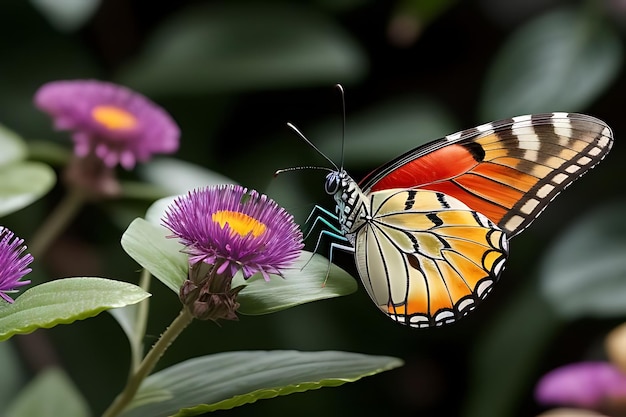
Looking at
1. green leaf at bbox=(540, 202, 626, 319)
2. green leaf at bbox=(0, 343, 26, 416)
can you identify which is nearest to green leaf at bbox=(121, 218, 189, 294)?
green leaf at bbox=(0, 343, 26, 416)

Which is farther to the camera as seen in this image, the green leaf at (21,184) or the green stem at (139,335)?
the green leaf at (21,184)

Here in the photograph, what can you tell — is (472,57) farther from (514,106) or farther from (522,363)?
(522,363)

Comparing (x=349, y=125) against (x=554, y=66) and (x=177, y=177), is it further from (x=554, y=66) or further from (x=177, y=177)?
(x=177, y=177)

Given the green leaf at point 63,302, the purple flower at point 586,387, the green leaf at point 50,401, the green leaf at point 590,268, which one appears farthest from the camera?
the green leaf at point 590,268

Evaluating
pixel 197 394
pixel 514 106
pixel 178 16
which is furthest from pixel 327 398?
pixel 197 394

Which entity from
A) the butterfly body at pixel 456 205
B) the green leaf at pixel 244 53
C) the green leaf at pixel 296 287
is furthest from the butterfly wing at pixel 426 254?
the green leaf at pixel 244 53

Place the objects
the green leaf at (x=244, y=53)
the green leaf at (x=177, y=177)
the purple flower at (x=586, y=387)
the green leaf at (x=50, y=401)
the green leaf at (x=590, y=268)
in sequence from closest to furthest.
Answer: the green leaf at (x=50, y=401) → the purple flower at (x=586, y=387) → the green leaf at (x=177, y=177) → the green leaf at (x=590, y=268) → the green leaf at (x=244, y=53)

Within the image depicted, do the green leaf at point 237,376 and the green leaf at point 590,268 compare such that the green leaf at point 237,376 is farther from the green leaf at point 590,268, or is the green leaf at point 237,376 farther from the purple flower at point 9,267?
the green leaf at point 590,268
